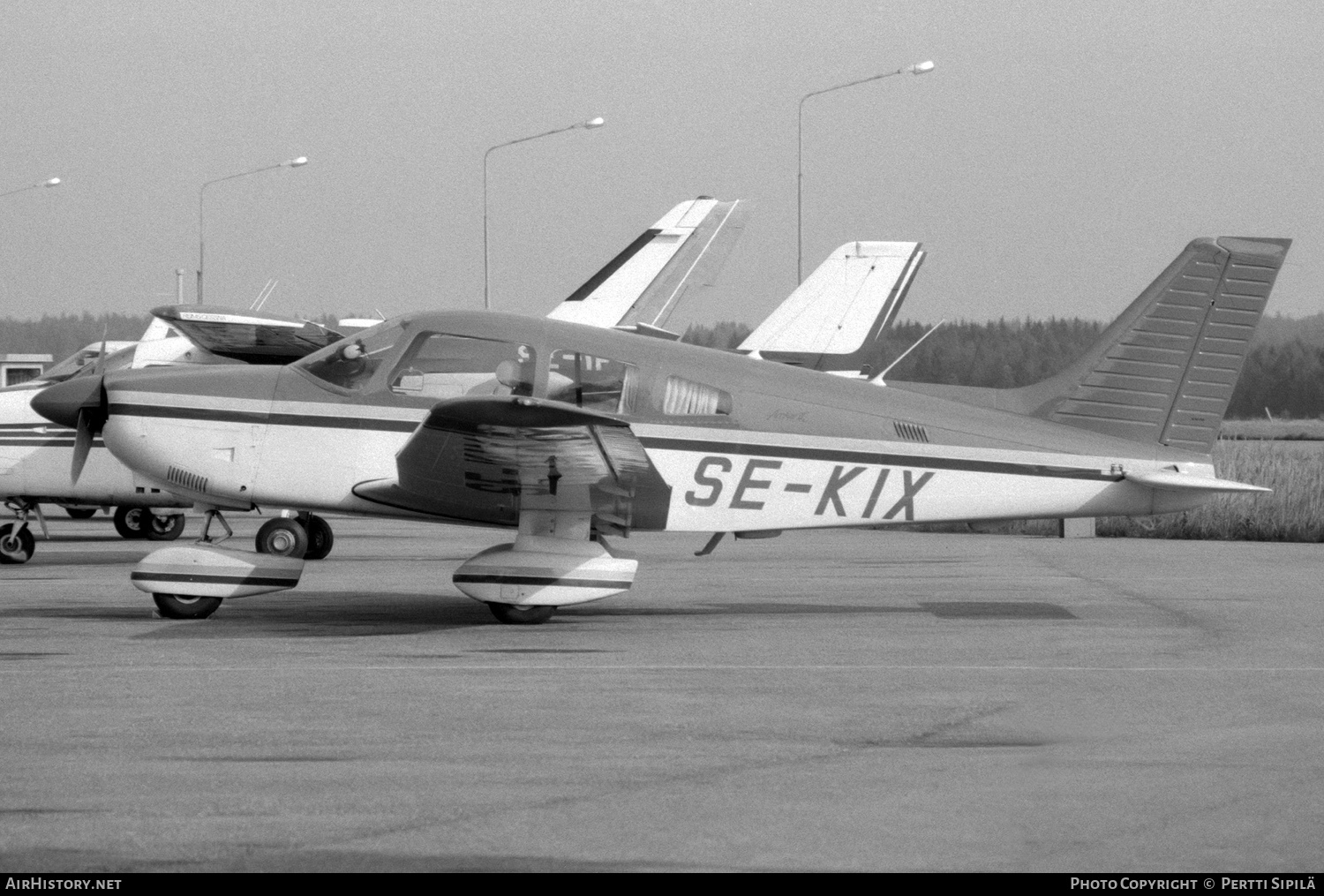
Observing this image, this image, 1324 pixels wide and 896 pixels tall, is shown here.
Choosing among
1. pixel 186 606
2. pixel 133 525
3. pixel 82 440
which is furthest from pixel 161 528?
pixel 186 606

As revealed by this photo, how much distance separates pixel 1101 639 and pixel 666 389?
3.17m

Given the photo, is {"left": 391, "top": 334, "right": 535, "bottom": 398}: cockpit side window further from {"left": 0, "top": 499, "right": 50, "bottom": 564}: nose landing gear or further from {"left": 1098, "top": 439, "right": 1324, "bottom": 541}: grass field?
{"left": 1098, "top": 439, "right": 1324, "bottom": 541}: grass field

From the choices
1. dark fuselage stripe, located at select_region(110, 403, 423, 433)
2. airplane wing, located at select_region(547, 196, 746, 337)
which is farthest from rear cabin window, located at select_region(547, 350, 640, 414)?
airplane wing, located at select_region(547, 196, 746, 337)

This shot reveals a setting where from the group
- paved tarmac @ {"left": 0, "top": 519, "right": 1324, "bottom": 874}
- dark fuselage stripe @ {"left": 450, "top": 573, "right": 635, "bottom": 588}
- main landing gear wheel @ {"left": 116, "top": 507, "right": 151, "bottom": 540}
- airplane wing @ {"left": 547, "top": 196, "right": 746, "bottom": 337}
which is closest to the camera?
paved tarmac @ {"left": 0, "top": 519, "right": 1324, "bottom": 874}

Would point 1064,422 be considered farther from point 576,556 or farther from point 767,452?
point 576,556

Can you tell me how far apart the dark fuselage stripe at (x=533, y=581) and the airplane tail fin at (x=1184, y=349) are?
3318mm

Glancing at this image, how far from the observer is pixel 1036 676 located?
8094mm

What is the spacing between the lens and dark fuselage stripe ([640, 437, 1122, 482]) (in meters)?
10.4

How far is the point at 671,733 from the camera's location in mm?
6523

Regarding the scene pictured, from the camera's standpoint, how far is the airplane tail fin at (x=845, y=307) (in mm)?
23484

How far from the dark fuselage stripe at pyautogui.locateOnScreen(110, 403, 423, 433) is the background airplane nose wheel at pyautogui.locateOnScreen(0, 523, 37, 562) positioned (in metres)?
5.24

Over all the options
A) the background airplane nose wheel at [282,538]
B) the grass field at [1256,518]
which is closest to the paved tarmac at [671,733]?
the background airplane nose wheel at [282,538]

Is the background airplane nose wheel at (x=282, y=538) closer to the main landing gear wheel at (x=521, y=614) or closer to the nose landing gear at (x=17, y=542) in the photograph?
the main landing gear wheel at (x=521, y=614)
